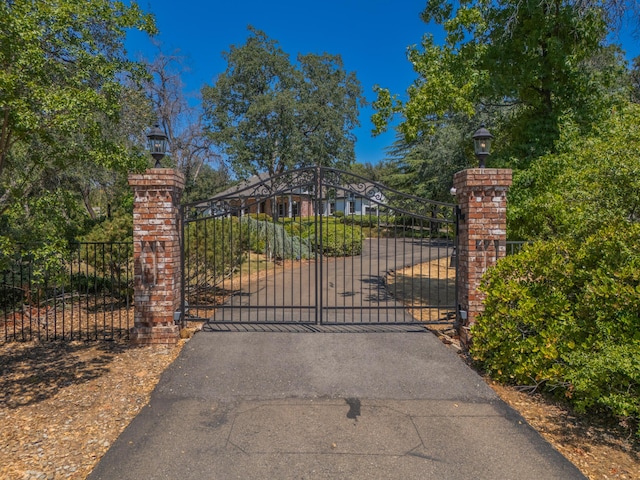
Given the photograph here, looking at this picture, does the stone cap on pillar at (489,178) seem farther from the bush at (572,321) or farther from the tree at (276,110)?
the tree at (276,110)

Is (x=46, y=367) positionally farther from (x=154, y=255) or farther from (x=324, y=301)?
(x=324, y=301)

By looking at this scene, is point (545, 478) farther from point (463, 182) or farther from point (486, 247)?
point (463, 182)

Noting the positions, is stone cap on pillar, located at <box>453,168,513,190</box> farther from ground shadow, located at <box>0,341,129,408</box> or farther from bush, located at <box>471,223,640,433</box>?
ground shadow, located at <box>0,341,129,408</box>

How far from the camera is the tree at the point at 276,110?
25734mm

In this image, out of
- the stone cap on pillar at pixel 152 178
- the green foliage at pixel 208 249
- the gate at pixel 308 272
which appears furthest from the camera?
the green foliage at pixel 208 249

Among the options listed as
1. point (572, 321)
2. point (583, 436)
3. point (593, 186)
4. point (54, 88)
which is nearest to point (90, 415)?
point (54, 88)

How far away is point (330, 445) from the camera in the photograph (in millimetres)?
3188

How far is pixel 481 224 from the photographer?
5.36m

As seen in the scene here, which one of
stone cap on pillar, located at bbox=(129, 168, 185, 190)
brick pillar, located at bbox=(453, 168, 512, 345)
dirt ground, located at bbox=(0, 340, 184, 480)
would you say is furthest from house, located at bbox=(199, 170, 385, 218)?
dirt ground, located at bbox=(0, 340, 184, 480)

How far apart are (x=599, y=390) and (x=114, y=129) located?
982 centimetres

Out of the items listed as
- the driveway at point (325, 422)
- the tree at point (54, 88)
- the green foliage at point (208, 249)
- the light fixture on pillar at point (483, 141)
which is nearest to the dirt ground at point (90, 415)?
the driveway at point (325, 422)

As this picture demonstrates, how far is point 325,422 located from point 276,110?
24017 mm

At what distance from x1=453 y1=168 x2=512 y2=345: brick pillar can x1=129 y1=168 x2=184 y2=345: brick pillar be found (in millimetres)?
4020

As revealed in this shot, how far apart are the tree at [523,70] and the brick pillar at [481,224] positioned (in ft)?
7.09
